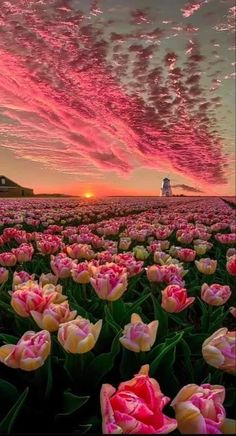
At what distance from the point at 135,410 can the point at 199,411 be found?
17cm

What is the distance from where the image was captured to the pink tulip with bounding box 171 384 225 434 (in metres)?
1.18

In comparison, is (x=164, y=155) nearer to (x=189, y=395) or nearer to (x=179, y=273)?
(x=179, y=273)

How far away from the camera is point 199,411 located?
119cm

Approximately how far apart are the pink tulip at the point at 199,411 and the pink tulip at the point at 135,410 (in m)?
0.07

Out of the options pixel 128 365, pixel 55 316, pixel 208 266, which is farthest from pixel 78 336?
pixel 208 266

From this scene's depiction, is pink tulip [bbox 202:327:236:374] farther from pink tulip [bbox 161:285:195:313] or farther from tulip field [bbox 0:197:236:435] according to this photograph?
pink tulip [bbox 161:285:195:313]

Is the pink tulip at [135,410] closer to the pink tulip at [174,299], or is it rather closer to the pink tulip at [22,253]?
the pink tulip at [174,299]

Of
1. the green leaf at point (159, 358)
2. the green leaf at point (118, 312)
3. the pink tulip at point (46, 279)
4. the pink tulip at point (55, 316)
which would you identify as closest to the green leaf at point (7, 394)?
the pink tulip at point (55, 316)

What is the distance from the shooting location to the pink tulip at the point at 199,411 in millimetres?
1178

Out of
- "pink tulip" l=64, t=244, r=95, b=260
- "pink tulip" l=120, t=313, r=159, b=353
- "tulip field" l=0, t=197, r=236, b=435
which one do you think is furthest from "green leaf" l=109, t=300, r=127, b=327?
"pink tulip" l=64, t=244, r=95, b=260

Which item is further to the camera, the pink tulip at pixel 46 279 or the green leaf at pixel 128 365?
the pink tulip at pixel 46 279

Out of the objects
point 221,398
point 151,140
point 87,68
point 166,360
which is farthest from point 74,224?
point 221,398

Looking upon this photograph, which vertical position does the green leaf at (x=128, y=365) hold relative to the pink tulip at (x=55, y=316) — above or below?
below

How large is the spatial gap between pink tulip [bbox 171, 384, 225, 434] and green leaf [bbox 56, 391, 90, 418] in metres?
0.46
